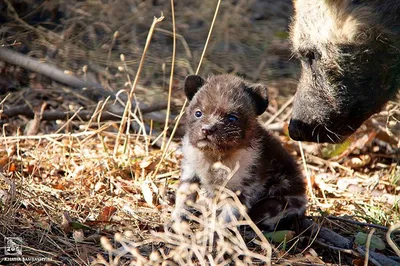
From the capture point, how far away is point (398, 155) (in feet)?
20.5

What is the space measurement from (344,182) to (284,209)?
5.52 ft

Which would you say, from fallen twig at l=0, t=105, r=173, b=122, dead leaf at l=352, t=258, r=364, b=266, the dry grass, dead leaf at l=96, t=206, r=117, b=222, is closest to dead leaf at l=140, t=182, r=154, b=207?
the dry grass

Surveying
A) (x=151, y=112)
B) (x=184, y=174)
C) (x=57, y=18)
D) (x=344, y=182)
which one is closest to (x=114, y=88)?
(x=151, y=112)

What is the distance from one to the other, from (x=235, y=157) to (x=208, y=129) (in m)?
0.28

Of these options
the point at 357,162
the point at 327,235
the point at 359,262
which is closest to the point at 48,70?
the point at 357,162

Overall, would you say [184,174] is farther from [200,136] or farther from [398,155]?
[398,155]

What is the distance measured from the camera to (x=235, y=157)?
159 inches

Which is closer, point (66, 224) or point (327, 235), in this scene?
point (66, 224)

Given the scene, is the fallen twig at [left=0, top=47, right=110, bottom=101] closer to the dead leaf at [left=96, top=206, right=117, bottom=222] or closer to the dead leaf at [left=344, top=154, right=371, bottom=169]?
the dead leaf at [left=96, top=206, right=117, bottom=222]

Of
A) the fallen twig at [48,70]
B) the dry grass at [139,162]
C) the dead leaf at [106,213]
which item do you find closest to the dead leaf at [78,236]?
the dry grass at [139,162]

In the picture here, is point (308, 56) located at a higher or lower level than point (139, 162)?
higher

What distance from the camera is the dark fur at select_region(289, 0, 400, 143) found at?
4588 mm

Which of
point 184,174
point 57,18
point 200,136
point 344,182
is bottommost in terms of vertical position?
point 57,18

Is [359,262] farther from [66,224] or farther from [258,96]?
[66,224]
